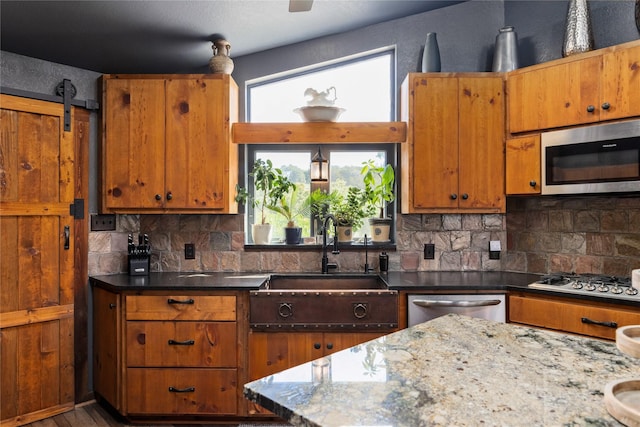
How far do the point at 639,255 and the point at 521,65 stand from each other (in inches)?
60.3

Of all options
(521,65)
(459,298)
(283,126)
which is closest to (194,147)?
(283,126)

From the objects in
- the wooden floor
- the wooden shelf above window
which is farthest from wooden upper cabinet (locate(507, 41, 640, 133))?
the wooden floor

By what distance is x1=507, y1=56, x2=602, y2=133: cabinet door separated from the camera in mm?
2451

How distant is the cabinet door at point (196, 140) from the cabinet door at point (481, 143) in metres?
1.64

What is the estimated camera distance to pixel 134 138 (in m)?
2.85

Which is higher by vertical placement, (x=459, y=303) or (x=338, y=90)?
(x=338, y=90)

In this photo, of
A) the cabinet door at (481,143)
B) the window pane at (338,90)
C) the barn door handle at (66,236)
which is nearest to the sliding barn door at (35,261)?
the barn door handle at (66,236)

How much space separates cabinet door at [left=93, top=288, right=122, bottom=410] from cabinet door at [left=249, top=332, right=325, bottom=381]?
33.7 inches

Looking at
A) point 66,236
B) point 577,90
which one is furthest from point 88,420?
point 577,90

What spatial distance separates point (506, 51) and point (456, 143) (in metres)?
0.79

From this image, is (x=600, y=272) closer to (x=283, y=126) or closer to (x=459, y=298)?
(x=459, y=298)

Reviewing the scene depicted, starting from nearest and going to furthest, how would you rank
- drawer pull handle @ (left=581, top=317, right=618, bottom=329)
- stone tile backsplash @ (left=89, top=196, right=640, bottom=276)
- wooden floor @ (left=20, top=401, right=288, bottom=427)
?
drawer pull handle @ (left=581, top=317, right=618, bottom=329)
wooden floor @ (left=20, top=401, right=288, bottom=427)
stone tile backsplash @ (left=89, top=196, right=640, bottom=276)

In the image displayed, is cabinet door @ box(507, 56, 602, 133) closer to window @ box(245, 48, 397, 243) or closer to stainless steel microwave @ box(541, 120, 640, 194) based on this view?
stainless steel microwave @ box(541, 120, 640, 194)

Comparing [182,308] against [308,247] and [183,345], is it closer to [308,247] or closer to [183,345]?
[183,345]
